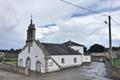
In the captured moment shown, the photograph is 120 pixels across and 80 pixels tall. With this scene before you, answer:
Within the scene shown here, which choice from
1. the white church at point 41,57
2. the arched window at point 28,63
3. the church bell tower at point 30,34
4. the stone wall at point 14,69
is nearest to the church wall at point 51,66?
the white church at point 41,57

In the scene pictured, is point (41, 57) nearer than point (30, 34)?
Yes

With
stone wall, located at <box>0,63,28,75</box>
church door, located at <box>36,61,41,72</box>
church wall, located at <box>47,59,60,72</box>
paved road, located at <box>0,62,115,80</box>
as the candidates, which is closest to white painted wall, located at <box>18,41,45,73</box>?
church door, located at <box>36,61,41,72</box>

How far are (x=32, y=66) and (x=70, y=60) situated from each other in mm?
11200

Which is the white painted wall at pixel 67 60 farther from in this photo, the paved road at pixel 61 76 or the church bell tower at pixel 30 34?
the paved road at pixel 61 76

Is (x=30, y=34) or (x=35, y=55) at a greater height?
(x=30, y=34)

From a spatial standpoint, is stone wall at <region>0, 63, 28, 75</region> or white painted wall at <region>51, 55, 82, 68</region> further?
white painted wall at <region>51, 55, 82, 68</region>

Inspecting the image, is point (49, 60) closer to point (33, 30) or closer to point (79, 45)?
point (33, 30)

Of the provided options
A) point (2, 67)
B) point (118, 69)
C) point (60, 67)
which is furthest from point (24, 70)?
point (118, 69)

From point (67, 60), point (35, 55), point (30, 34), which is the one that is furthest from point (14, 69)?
point (67, 60)

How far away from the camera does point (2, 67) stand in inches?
1657

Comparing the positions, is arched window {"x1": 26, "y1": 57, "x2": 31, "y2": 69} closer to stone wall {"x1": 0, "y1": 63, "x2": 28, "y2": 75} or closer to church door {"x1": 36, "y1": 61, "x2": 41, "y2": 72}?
church door {"x1": 36, "y1": 61, "x2": 41, "y2": 72}

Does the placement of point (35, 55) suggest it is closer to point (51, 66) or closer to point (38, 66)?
point (38, 66)

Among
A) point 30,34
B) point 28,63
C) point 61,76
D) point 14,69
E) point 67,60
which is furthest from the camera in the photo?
point 67,60

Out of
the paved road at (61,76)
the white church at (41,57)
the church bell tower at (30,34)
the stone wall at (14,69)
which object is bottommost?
the paved road at (61,76)
